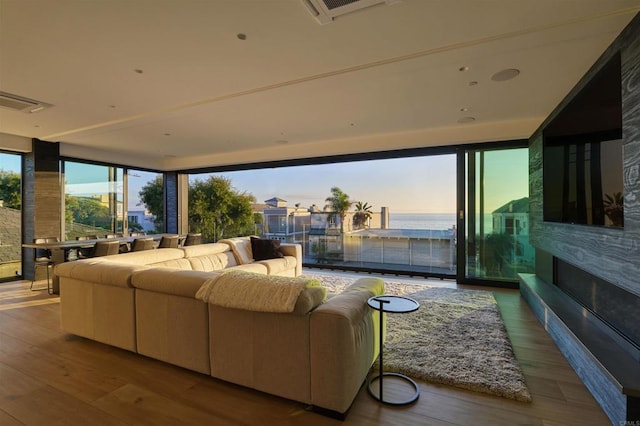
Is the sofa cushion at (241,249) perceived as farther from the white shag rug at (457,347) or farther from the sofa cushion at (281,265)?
the white shag rug at (457,347)

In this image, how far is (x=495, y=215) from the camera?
5.07 metres

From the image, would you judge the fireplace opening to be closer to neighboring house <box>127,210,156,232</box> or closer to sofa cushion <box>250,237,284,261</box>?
sofa cushion <box>250,237,284,261</box>

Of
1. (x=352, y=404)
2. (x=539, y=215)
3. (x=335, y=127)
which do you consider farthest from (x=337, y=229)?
(x=352, y=404)

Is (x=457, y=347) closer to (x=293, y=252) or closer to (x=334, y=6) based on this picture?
(x=334, y=6)

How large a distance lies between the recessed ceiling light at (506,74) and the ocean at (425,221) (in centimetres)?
262

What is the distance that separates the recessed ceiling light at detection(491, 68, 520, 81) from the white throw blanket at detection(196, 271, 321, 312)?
2.91 metres

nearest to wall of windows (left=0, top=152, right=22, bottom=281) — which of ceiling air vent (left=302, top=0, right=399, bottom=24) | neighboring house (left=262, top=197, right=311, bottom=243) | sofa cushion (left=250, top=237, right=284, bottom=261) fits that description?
sofa cushion (left=250, top=237, right=284, bottom=261)

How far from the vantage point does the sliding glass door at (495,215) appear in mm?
4875

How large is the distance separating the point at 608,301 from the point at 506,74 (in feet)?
7.64

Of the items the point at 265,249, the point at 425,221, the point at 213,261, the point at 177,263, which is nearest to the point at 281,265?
the point at 265,249

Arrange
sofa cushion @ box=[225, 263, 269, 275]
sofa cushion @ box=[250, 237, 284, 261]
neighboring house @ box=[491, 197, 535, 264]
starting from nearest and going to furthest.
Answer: sofa cushion @ box=[225, 263, 269, 275], neighboring house @ box=[491, 197, 535, 264], sofa cushion @ box=[250, 237, 284, 261]

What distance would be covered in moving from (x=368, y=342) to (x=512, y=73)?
306 cm

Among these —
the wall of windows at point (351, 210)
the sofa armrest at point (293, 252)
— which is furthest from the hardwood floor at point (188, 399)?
the wall of windows at point (351, 210)

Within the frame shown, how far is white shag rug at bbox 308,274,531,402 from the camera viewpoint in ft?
7.27
